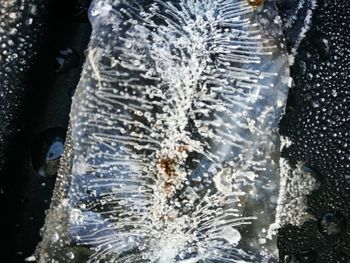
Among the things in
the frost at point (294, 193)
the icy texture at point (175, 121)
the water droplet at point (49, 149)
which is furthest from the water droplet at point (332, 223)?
the water droplet at point (49, 149)

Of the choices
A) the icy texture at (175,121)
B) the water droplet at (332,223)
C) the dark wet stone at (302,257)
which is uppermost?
the icy texture at (175,121)

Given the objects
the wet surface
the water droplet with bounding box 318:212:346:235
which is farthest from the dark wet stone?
the wet surface

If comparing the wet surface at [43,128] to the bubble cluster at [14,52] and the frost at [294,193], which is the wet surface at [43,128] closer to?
the bubble cluster at [14,52]

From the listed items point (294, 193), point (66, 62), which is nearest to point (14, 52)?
point (66, 62)

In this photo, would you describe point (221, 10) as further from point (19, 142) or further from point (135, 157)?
point (19, 142)

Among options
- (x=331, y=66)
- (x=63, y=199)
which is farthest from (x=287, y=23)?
(x=63, y=199)

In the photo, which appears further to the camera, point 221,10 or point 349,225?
point 349,225
